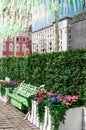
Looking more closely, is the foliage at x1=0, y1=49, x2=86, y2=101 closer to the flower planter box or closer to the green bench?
the green bench

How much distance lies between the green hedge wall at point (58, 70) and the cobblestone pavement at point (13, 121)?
1464 millimetres

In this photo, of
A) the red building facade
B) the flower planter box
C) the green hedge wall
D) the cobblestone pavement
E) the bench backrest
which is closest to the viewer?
the flower planter box

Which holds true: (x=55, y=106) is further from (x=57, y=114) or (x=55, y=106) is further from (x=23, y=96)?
(x=23, y=96)

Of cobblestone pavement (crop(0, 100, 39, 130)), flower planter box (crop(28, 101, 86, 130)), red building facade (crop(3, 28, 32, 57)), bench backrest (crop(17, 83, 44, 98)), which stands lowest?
cobblestone pavement (crop(0, 100, 39, 130))

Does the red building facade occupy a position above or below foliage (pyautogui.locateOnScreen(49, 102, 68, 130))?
above

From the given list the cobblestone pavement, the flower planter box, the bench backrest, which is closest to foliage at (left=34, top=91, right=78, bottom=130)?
the flower planter box

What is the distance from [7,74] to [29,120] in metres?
10.8

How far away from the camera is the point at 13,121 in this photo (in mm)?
8898

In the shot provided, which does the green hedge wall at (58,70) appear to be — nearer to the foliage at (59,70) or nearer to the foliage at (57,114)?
the foliage at (59,70)

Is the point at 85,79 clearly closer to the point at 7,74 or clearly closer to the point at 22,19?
the point at 22,19

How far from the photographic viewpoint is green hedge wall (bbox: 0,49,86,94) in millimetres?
8289

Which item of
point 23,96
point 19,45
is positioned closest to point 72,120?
point 23,96

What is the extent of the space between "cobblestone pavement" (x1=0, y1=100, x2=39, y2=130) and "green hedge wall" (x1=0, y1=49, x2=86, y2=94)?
1464 millimetres

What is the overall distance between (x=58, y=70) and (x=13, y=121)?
219 cm
